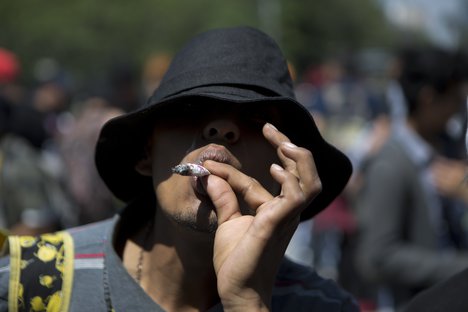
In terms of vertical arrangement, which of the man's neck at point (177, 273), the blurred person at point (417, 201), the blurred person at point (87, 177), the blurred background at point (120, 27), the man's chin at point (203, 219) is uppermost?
the man's chin at point (203, 219)

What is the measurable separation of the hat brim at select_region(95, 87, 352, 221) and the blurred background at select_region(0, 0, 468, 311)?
1711 millimetres

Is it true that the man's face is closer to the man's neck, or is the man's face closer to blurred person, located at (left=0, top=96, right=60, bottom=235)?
the man's neck

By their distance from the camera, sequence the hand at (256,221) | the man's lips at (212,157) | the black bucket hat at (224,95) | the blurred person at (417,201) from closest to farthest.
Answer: the hand at (256,221) < the man's lips at (212,157) < the black bucket hat at (224,95) < the blurred person at (417,201)

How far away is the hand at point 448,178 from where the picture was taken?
15.6ft

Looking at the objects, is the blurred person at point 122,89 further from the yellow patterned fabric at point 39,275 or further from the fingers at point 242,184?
the fingers at point 242,184

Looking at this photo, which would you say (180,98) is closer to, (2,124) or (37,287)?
(37,287)

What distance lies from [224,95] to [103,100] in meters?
5.22

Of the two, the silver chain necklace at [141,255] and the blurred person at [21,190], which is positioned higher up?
the silver chain necklace at [141,255]

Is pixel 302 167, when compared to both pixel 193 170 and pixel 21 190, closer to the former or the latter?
pixel 193 170

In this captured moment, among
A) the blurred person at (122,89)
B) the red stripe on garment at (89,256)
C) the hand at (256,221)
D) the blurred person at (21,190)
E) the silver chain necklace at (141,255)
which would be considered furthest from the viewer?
the blurred person at (122,89)

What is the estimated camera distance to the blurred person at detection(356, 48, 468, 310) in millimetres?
4754

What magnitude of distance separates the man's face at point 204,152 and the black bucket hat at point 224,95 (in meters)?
0.04

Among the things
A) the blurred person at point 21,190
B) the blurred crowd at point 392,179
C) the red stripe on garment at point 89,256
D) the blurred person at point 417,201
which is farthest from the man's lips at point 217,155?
the blurred person at point 21,190

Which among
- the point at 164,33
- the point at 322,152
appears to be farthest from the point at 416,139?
the point at 164,33
